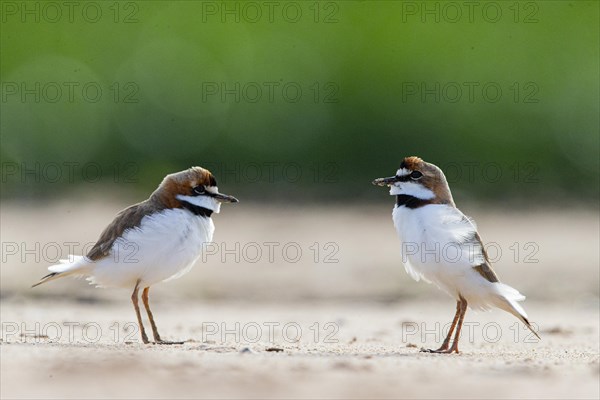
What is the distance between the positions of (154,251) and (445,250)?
2036 mm

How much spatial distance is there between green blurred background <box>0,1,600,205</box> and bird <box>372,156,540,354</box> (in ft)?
33.7

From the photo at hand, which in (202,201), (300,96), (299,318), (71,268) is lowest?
(299,318)

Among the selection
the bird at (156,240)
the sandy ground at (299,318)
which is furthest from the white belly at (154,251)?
the sandy ground at (299,318)

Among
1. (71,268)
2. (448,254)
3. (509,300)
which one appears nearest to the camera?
(448,254)

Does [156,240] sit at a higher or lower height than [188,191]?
lower

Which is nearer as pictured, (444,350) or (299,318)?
(444,350)

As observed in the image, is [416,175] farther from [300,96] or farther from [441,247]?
[300,96]

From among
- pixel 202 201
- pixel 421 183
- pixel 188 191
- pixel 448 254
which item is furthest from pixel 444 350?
pixel 188 191

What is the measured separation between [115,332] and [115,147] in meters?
10.7

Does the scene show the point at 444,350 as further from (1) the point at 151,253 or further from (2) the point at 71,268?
(2) the point at 71,268

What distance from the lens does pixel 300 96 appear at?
19828 mm

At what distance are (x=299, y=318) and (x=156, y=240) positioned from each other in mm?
2878

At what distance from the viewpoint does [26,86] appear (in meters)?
19.9

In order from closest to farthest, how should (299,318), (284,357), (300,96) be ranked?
(284,357)
(299,318)
(300,96)
